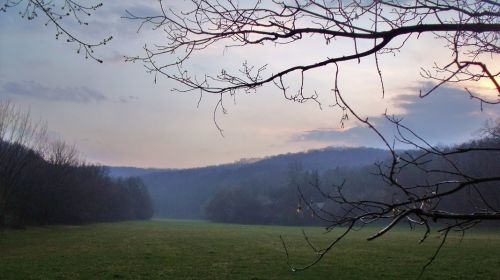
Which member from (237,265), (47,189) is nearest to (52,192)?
(47,189)

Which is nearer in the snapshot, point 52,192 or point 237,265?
point 237,265

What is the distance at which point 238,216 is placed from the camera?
126 metres

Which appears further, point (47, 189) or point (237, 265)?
point (47, 189)

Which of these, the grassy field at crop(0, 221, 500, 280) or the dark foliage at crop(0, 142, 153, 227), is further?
the dark foliage at crop(0, 142, 153, 227)

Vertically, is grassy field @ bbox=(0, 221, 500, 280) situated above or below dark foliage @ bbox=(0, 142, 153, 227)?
below

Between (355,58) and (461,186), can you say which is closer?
(461,186)

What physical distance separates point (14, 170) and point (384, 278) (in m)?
40.1

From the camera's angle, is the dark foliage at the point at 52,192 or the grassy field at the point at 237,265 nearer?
the grassy field at the point at 237,265

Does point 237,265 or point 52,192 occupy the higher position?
point 52,192

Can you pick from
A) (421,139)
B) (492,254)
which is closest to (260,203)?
(492,254)

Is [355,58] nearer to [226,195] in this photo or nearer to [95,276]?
[95,276]

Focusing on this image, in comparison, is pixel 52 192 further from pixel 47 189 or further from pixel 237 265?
pixel 237 265

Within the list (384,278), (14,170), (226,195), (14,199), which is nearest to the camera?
(384,278)

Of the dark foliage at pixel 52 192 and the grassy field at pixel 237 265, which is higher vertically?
the dark foliage at pixel 52 192
